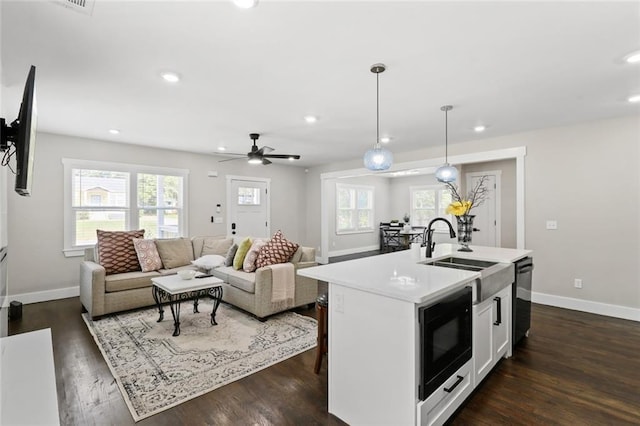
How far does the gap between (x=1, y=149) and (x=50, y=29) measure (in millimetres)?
951

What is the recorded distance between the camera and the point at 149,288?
416 cm

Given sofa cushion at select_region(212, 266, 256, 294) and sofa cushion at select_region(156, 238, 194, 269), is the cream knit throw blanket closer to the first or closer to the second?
sofa cushion at select_region(212, 266, 256, 294)

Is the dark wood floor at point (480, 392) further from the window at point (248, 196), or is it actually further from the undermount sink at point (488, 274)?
the window at point (248, 196)

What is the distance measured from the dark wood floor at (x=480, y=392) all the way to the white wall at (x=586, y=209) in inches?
38.3

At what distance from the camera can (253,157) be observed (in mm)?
4516

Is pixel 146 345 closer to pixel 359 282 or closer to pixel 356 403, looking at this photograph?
pixel 356 403

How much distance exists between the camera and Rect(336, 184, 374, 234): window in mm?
9070

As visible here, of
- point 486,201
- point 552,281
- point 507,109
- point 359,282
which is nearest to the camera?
point 359,282

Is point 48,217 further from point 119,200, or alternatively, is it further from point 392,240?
point 392,240

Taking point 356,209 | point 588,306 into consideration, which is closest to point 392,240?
point 356,209

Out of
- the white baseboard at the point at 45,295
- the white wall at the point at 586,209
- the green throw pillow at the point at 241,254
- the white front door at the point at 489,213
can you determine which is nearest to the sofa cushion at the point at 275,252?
the green throw pillow at the point at 241,254

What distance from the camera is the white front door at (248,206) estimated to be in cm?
672

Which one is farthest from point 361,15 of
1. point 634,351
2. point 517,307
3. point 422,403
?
point 634,351

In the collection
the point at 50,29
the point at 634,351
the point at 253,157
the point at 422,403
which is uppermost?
the point at 50,29
